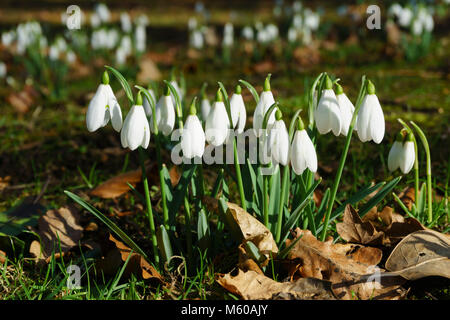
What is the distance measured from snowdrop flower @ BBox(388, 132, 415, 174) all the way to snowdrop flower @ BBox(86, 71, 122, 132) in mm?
836

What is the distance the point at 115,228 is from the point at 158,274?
Result: 201 millimetres

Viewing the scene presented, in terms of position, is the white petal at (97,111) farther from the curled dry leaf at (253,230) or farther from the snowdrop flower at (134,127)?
the curled dry leaf at (253,230)

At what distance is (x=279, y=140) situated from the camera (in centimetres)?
141

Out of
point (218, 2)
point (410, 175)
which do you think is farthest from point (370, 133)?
point (218, 2)

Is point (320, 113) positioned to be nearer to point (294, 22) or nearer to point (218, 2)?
point (294, 22)

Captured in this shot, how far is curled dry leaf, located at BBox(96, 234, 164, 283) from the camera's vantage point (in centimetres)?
163

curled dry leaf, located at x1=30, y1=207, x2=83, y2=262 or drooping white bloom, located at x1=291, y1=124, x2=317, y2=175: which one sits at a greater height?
drooping white bloom, located at x1=291, y1=124, x2=317, y2=175

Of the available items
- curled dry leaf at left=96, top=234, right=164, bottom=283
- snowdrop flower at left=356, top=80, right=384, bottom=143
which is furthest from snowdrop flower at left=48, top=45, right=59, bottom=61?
snowdrop flower at left=356, top=80, right=384, bottom=143

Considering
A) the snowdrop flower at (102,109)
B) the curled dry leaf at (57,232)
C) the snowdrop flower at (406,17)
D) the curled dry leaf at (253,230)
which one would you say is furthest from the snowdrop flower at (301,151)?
the snowdrop flower at (406,17)

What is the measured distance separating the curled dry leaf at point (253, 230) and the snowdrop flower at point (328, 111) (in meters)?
0.36

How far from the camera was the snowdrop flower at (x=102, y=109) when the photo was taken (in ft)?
4.81

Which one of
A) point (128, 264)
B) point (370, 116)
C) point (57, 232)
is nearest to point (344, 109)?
point (370, 116)

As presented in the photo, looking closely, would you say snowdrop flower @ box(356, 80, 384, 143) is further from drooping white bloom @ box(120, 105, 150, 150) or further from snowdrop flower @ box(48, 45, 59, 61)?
snowdrop flower @ box(48, 45, 59, 61)

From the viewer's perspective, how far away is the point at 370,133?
4.77 ft
